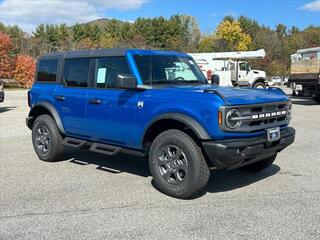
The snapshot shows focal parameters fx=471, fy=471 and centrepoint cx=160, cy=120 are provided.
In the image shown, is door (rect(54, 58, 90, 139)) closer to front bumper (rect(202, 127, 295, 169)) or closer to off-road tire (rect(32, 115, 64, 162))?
off-road tire (rect(32, 115, 64, 162))

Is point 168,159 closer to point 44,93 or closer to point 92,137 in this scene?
point 92,137

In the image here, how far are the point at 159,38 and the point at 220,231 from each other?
85372 mm

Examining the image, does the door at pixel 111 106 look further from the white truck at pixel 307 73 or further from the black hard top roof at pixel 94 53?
the white truck at pixel 307 73

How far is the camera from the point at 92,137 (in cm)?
736

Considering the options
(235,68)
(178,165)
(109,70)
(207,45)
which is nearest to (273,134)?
(178,165)

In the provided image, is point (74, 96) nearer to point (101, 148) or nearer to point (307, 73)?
point (101, 148)

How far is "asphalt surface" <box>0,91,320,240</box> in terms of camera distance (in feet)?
15.6

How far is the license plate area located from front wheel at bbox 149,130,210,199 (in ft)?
3.02

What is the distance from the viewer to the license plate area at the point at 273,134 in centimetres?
600

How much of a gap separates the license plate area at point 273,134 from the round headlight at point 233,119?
0.55 m

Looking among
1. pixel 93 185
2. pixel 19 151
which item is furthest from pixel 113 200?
pixel 19 151

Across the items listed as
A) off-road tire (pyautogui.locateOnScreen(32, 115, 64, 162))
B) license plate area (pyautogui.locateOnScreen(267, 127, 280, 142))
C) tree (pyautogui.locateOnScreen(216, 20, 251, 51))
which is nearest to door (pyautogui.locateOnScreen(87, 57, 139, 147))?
off-road tire (pyautogui.locateOnScreen(32, 115, 64, 162))

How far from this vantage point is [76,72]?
25.3 feet

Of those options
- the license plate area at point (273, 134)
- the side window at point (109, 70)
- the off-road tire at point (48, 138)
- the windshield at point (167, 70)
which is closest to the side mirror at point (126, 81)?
the windshield at point (167, 70)
